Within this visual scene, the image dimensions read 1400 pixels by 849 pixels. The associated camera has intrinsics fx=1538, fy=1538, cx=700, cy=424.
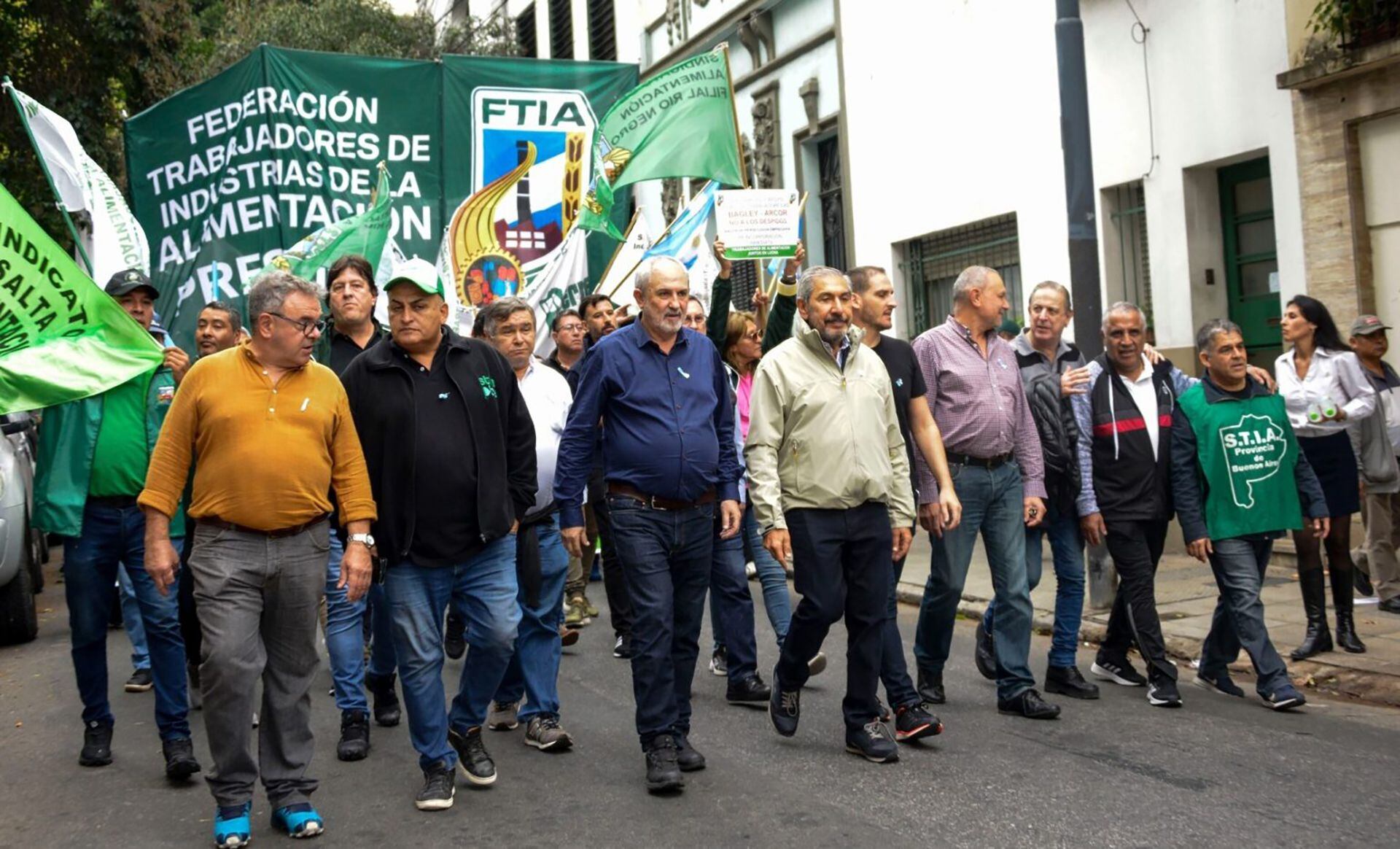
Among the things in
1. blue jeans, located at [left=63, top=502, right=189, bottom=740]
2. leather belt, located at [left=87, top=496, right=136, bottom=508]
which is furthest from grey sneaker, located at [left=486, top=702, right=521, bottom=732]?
leather belt, located at [left=87, top=496, right=136, bottom=508]

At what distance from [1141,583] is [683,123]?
5.15 meters

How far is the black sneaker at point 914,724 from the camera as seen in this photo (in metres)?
6.23

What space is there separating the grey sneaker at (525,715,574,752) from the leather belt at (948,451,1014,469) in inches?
82.4

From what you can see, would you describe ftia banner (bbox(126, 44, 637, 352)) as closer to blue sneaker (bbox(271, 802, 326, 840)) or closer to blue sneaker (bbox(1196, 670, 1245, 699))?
blue sneaker (bbox(1196, 670, 1245, 699))

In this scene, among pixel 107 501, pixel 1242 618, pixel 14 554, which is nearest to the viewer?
pixel 107 501

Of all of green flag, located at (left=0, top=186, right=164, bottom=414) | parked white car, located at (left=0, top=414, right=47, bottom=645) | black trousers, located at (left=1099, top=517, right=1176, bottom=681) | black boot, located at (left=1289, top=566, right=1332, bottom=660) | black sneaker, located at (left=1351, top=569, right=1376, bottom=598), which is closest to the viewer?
green flag, located at (left=0, top=186, right=164, bottom=414)

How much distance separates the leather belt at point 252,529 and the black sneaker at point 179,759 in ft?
4.26

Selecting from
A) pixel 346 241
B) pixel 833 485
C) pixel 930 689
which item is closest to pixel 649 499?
pixel 833 485

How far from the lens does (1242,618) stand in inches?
273

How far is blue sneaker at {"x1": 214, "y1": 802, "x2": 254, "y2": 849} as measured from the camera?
5109 millimetres

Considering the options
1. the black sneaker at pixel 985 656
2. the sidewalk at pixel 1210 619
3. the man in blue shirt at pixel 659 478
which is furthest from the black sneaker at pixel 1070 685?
the man in blue shirt at pixel 659 478

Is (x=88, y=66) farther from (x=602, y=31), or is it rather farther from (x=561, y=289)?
(x=602, y=31)

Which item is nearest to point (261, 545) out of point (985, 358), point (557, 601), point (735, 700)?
point (557, 601)

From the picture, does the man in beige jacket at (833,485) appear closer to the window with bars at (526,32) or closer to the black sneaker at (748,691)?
the black sneaker at (748,691)
